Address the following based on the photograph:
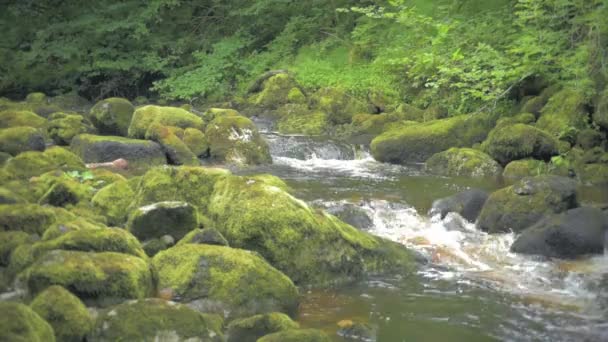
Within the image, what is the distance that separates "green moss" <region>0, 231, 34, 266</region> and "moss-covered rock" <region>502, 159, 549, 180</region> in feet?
29.3

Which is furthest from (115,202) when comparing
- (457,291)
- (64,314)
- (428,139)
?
(428,139)

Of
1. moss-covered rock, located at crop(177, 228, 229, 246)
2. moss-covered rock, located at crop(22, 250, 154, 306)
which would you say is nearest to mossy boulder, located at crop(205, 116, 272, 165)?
moss-covered rock, located at crop(177, 228, 229, 246)

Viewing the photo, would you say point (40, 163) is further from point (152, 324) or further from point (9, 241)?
point (152, 324)

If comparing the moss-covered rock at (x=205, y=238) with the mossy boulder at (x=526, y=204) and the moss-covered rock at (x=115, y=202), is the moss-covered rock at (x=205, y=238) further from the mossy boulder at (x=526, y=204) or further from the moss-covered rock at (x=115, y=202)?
the mossy boulder at (x=526, y=204)

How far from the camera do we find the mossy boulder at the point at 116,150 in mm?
13273

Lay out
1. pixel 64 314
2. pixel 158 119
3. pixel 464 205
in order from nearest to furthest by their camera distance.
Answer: pixel 64 314 → pixel 464 205 → pixel 158 119

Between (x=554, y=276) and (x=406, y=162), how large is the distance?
24.9ft

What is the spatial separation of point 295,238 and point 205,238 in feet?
3.12

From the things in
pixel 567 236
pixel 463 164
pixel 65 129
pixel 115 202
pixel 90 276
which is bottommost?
pixel 463 164

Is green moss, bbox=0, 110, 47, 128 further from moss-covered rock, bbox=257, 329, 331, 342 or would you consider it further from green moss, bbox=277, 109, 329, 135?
moss-covered rock, bbox=257, 329, 331, 342

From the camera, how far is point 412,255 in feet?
26.9

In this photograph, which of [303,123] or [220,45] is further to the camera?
[220,45]

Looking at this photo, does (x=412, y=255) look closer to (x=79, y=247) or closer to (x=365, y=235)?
(x=365, y=235)

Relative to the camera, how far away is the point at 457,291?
717 centimetres
